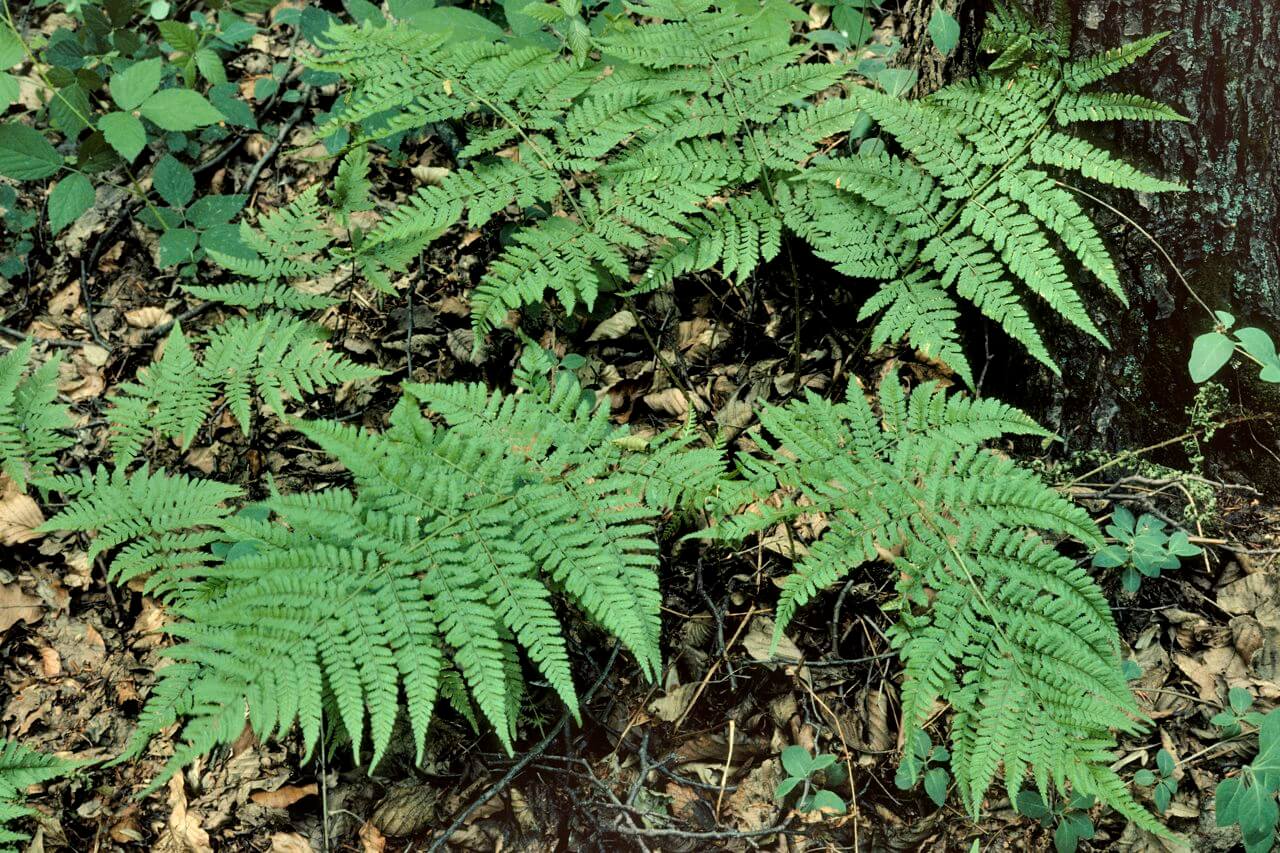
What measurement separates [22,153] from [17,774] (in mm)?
2414

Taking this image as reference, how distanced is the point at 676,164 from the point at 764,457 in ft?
3.67

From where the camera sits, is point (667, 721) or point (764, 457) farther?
point (764, 457)

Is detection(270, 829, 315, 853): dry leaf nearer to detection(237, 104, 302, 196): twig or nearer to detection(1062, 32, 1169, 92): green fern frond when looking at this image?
detection(237, 104, 302, 196): twig

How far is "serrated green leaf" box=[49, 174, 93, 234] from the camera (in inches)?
134

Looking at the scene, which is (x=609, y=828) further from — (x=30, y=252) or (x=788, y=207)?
(x=30, y=252)

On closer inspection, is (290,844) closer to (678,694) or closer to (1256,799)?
(678,694)

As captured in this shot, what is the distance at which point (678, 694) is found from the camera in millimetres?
2766

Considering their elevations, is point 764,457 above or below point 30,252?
below

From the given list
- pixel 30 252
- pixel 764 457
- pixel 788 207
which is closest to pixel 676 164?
pixel 788 207

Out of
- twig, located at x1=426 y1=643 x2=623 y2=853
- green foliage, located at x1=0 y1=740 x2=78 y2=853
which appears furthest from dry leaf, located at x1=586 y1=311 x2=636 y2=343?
green foliage, located at x1=0 y1=740 x2=78 y2=853

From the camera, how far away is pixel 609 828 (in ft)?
8.38

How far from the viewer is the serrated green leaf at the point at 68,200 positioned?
3412mm

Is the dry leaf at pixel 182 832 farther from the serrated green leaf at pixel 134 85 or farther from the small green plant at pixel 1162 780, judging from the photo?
the small green plant at pixel 1162 780

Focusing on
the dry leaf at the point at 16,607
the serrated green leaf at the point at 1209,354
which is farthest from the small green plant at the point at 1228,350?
the dry leaf at the point at 16,607
